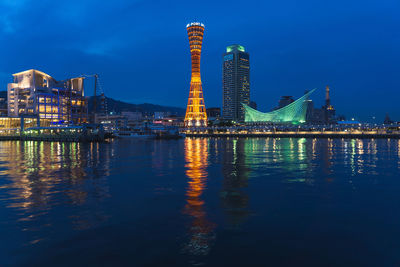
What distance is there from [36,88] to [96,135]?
6076 centimetres

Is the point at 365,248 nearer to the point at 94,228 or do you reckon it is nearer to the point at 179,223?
the point at 179,223

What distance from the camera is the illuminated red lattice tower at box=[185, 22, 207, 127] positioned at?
11544 cm

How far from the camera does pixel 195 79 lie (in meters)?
122

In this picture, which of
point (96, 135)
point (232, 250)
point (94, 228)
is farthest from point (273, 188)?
point (96, 135)

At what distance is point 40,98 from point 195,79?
6186cm

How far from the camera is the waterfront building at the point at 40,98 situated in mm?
117312

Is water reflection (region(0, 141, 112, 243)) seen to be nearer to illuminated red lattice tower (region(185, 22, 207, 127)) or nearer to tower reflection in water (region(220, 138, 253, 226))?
tower reflection in water (region(220, 138, 253, 226))

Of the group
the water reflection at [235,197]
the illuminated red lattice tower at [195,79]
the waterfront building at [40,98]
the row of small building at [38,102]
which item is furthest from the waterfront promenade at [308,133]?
the water reflection at [235,197]

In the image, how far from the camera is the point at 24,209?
35.4ft

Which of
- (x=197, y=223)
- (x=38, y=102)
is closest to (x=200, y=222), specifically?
(x=197, y=223)

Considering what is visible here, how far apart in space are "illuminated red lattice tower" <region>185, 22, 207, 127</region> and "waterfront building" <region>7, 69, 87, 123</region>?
50001mm

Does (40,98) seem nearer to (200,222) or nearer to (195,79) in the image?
(195,79)

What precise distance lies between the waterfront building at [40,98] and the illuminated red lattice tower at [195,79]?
50001mm

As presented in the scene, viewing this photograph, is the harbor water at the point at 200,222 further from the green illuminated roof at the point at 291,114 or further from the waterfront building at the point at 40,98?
the green illuminated roof at the point at 291,114
